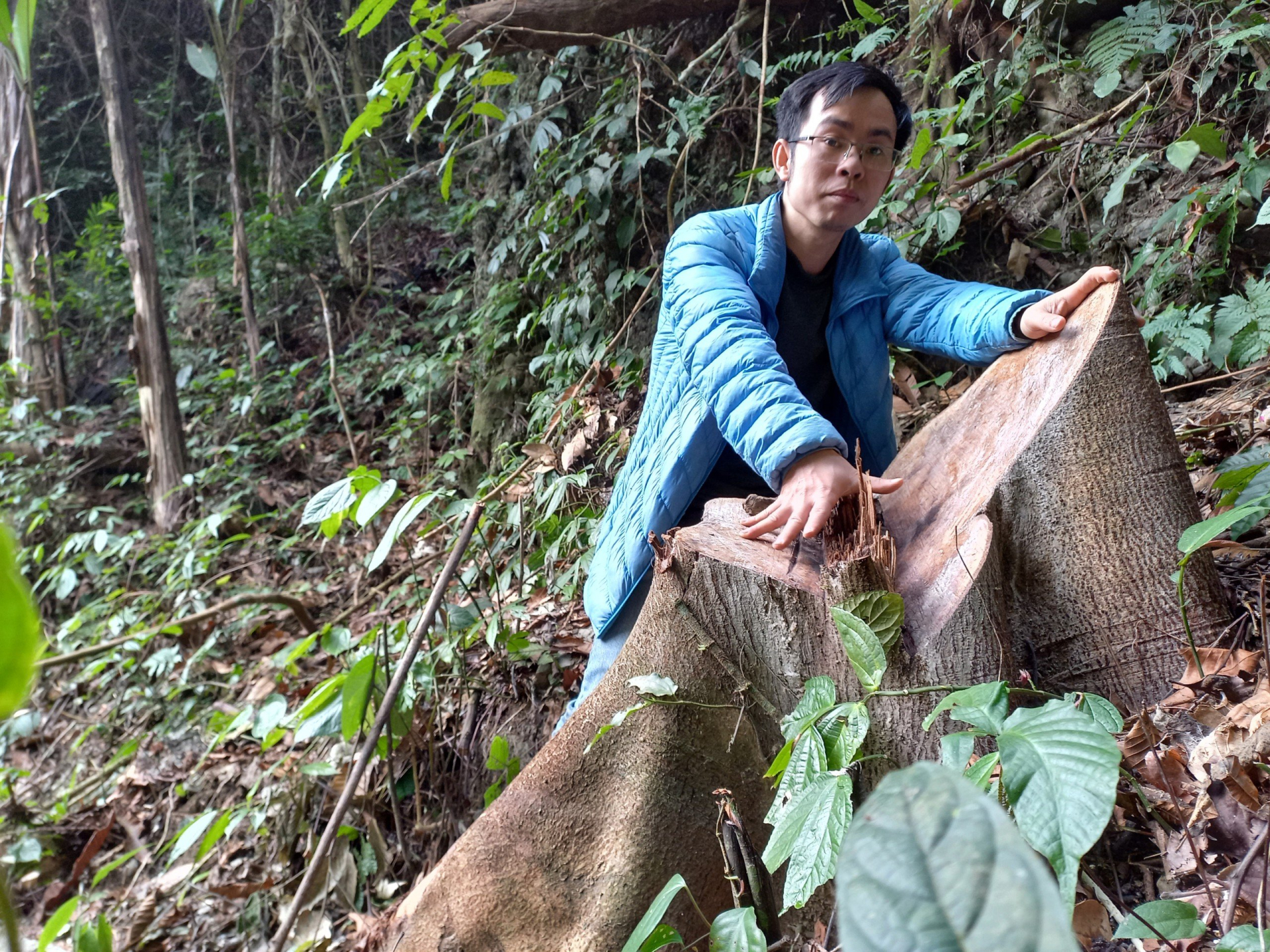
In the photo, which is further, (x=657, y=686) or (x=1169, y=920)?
(x=657, y=686)

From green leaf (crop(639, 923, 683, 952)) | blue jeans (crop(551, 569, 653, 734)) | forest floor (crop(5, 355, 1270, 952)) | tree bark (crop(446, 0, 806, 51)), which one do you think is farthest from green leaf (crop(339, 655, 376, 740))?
tree bark (crop(446, 0, 806, 51))

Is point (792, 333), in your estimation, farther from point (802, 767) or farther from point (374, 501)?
point (802, 767)

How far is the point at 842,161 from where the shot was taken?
1.75 meters

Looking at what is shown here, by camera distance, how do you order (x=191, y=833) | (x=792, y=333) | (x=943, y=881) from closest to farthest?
(x=943, y=881) → (x=792, y=333) → (x=191, y=833)

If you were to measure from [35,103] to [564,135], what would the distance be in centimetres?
606

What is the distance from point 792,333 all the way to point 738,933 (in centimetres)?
132

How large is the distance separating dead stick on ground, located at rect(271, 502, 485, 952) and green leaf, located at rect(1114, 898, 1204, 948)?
139 centimetres

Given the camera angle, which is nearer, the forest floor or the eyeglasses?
the forest floor

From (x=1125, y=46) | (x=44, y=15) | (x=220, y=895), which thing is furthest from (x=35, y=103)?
(x=1125, y=46)

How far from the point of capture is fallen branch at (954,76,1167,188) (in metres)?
2.73

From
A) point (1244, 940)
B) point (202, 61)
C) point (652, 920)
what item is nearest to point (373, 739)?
point (652, 920)

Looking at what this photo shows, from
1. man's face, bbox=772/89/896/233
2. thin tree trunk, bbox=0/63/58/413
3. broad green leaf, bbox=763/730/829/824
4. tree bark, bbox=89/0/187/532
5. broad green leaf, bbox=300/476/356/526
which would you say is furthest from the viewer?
thin tree trunk, bbox=0/63/58/413

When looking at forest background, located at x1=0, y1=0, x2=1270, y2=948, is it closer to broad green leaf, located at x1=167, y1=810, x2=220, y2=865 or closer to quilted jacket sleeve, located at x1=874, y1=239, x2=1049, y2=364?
broad green leaf, located at x1=167, y1=810, x2=220, y2=865

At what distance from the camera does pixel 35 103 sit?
7.57 m
